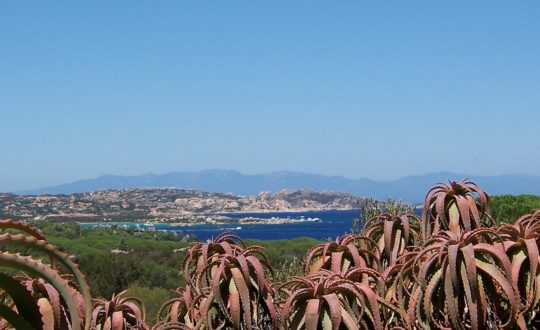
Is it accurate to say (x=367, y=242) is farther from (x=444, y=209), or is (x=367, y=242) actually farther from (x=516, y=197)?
(x=516, y=197)

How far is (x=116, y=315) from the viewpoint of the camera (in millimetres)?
4223

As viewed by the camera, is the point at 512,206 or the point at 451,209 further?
the point at 512,206

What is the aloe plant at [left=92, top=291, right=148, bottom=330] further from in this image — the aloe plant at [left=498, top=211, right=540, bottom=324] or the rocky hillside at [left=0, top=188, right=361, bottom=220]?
the rocky hillside at [left=0, top=188, right=361, bottom=220]

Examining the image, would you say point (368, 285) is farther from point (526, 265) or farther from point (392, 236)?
point (392, 236)

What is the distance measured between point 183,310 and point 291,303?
5.16ft

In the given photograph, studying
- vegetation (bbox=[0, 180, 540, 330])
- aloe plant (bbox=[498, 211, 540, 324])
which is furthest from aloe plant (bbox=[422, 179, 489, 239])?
aloe plant (bbox=[498, 211, 540, 324])

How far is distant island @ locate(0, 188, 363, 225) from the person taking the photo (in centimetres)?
8512

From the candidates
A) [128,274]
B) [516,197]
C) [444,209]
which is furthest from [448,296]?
[128,274]

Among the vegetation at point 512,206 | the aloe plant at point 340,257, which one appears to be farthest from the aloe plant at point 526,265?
the vegetation at point 512,206

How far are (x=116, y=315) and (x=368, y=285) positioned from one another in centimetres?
136

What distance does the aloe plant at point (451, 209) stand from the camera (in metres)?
5.16

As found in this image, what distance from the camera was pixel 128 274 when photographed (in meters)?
25.6

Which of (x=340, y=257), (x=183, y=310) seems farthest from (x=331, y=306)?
(x=183, y=310)

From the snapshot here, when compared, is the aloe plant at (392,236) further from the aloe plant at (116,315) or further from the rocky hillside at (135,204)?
the rocky hillside at (135,204)
